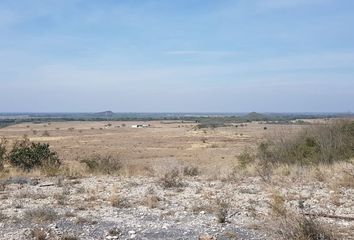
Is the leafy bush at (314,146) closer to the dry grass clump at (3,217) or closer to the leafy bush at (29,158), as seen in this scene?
the leafy bush at (29,158)

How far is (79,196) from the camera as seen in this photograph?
15.1 metres

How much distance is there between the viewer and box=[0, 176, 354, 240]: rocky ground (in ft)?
34.3

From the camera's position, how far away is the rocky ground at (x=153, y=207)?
10.4 meters

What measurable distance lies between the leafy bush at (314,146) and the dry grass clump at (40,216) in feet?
58.3

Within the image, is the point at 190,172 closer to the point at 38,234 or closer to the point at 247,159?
the point at 247,159

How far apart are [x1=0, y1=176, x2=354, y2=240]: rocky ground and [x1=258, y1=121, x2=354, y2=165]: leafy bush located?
9.38 metres

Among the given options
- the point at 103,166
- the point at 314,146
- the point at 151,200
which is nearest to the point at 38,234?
the point at 151,200

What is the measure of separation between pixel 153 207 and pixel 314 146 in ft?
56.6

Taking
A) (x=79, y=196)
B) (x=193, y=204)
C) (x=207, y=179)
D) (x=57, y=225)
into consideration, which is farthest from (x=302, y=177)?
(x=57, y=225)

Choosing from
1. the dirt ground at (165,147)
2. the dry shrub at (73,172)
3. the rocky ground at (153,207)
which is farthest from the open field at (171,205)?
the dirt ground at (165,147)

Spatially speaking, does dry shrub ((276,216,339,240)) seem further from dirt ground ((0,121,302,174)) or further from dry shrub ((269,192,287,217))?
dirt ground ((0,121,302,174))

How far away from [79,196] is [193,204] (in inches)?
142

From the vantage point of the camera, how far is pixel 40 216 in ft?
38.1

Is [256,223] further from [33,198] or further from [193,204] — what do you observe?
[33,198]
